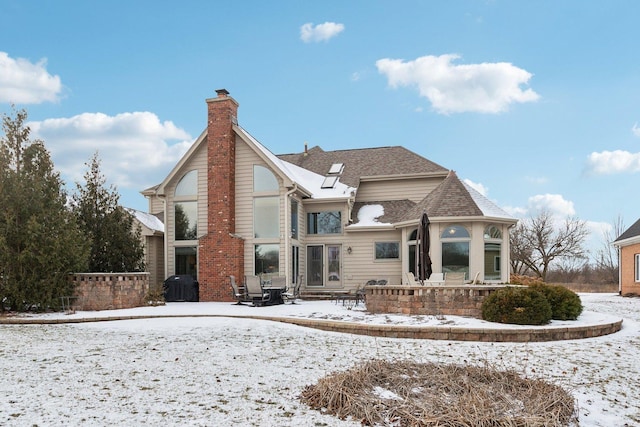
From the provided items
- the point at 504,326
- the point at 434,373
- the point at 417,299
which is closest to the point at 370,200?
the point at 417,299

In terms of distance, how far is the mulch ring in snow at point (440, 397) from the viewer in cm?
486

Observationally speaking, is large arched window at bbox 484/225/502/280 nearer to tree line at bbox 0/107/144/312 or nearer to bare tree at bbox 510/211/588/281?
tree line at bbox 0/107/144/312

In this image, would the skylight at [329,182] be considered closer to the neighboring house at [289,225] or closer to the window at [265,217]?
the neighboring house at [289,225]

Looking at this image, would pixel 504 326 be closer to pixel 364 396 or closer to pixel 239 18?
pixel 364 396

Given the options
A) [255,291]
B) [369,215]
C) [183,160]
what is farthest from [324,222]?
[183,160]

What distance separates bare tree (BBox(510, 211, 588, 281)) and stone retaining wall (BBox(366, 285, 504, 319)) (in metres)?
27.0

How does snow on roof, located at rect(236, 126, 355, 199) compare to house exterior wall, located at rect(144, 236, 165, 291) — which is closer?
snow on roof, located at rect(236, 126, 355, 199)

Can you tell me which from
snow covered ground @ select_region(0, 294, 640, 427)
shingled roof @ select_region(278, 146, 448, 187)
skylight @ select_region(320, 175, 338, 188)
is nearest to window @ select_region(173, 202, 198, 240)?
skylight @ select_region(320, 175, 338, 188)

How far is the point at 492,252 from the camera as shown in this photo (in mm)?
17094

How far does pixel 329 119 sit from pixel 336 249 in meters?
5.12

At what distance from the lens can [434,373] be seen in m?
6.19

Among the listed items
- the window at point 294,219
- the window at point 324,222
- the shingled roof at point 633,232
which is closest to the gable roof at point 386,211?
the window at point 324,222

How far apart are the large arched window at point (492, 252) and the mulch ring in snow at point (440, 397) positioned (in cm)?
1107

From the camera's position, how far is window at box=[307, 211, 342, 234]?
1980 cm
